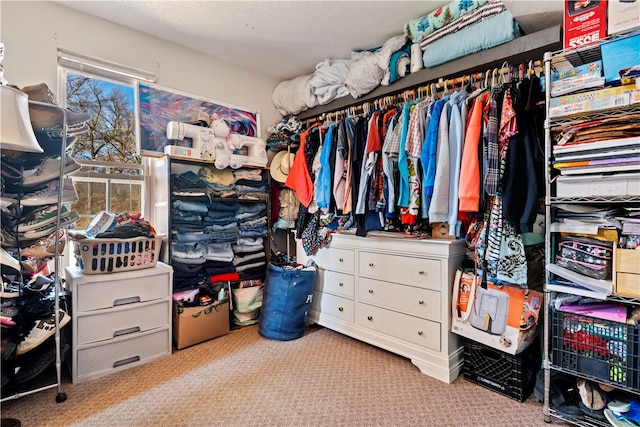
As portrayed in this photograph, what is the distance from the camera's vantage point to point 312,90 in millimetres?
2896

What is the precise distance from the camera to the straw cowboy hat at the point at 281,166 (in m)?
3.03

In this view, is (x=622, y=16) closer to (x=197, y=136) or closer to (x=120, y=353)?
(x=197, y=136)

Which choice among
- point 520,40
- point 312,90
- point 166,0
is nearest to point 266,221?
point 312,90

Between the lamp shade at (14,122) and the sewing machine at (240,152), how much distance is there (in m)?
1.26

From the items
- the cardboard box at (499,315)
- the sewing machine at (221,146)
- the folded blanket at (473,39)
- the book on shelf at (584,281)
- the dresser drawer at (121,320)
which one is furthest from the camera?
the sewing machine at (221,146)

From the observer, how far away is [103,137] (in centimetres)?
243

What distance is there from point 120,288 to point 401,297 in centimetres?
180

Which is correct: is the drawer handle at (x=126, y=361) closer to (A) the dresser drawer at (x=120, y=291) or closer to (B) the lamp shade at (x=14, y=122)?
(A) the dresser drawer at (x=120, y=291)

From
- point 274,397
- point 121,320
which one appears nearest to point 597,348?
point 274,397

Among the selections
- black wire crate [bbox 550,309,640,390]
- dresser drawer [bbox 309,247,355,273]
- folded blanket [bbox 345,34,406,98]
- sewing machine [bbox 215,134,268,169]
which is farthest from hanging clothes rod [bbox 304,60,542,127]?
black wire crate [bbox 550,309,640,390]

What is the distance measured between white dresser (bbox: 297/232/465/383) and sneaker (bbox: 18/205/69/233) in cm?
176

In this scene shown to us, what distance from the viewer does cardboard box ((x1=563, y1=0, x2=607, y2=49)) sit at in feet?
4.61

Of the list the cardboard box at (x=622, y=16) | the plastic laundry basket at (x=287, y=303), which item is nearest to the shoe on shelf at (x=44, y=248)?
the plastic laundry basket at (x=287, y=303)

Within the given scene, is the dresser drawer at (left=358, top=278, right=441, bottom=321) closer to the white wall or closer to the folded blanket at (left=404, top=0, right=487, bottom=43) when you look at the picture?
the folded blanket at (left=404, top=0, right=487, bottom=43)
